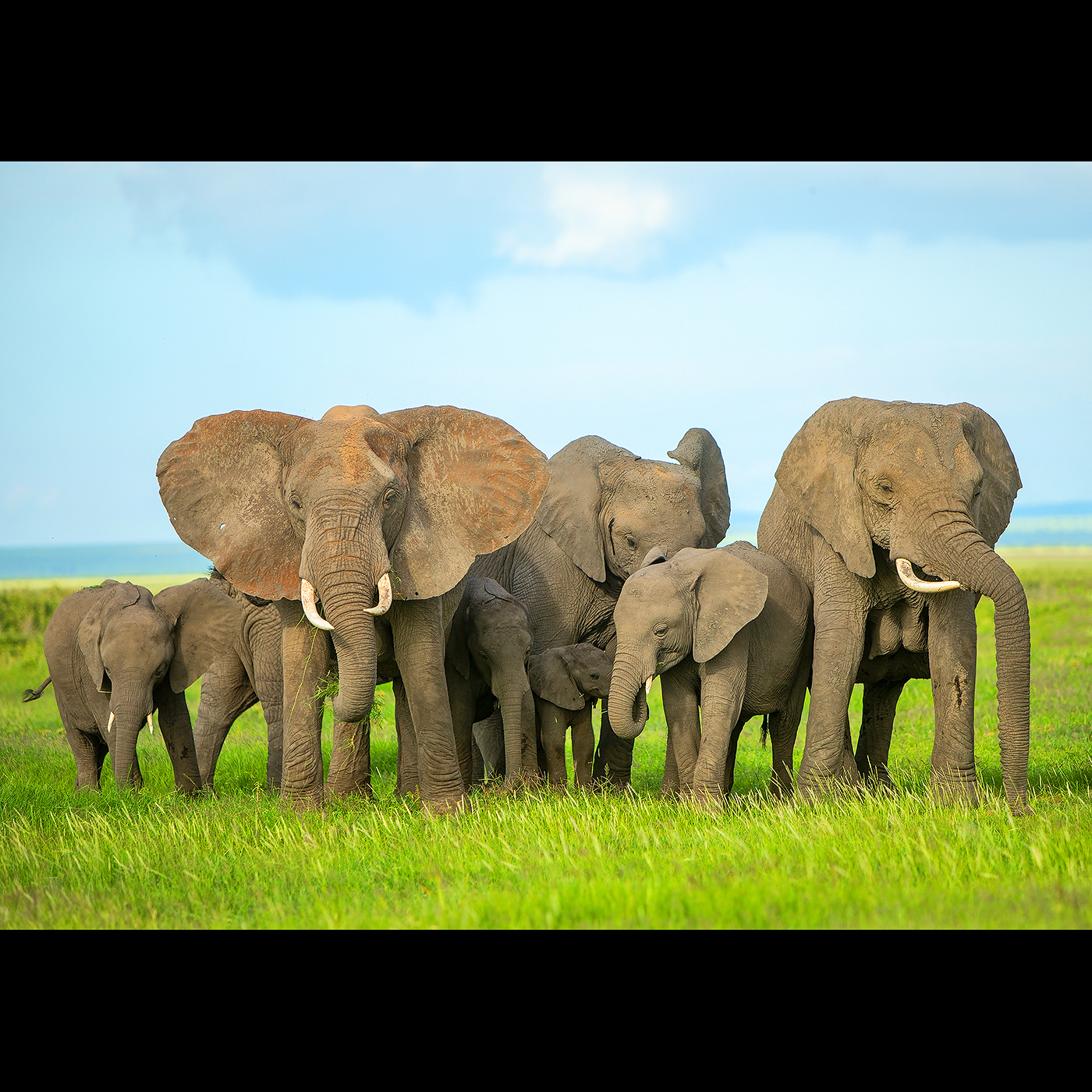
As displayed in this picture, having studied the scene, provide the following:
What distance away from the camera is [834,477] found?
29.2 feet

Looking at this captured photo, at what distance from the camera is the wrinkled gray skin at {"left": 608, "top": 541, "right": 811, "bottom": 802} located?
8656 millimetres

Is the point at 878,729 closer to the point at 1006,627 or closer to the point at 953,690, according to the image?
the point at 953,690

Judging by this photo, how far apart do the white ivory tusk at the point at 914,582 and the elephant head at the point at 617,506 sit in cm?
260

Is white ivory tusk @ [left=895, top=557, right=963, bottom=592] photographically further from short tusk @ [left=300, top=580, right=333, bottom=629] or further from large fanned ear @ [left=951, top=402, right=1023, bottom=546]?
short tusk @ [left=300, top=580, right=333, bottom=629]

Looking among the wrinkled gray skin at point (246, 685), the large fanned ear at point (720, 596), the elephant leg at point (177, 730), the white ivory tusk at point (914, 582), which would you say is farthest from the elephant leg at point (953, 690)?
the elephant leg at point (177, 730)

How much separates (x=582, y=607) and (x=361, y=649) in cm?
397

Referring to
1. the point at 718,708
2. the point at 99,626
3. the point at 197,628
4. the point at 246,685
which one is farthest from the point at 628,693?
the point at 99,626

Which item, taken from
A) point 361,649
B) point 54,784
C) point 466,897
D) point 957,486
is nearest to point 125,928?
point 466,897

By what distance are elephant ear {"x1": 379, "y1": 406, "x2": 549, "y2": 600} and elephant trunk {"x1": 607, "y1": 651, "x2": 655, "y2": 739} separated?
122 cm

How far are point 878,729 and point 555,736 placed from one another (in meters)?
2.75

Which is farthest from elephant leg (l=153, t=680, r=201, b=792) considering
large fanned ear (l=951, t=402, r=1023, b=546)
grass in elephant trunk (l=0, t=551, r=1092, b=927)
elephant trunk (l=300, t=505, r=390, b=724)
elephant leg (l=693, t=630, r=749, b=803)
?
large fanned ear (l=951, t=402, r=1023, b=546)

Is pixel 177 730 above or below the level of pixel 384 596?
below

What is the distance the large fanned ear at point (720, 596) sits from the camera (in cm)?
873

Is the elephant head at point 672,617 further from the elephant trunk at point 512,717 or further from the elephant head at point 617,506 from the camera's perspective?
the elephant head at point 617,506
